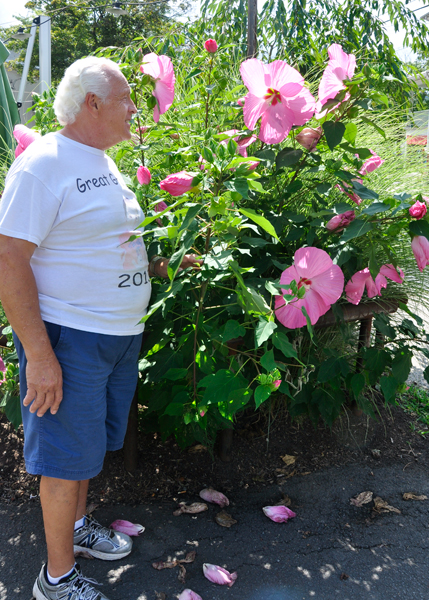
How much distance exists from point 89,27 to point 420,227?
2246cm

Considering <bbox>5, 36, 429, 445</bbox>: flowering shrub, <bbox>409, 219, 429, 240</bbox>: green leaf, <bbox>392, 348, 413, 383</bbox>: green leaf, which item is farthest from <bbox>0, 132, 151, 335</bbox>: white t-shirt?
<bbox>392, 348, 413, 383</bbox>: green leaf

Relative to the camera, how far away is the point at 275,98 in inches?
56.8

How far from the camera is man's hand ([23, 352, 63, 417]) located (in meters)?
1.25

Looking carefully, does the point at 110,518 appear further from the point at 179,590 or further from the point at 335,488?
the point at 335,488

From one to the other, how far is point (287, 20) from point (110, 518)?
4537mm

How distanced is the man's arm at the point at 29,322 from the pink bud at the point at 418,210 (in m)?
1.01

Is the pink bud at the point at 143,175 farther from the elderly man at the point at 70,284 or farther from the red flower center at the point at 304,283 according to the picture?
the red flower center at the point at 304,283

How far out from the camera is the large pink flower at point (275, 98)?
1397 mm

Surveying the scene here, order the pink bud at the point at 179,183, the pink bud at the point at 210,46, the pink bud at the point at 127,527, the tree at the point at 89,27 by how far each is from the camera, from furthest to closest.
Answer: the tree at the point at 89,27 → the pink bud at the point at 127,527 → the pink bud at the point at 210,46 → the pink bud at the point at 179,183

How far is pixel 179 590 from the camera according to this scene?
5.02 ft

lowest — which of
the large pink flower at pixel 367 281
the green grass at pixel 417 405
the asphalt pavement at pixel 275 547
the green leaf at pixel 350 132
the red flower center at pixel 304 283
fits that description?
the green grass at pixel 417 405

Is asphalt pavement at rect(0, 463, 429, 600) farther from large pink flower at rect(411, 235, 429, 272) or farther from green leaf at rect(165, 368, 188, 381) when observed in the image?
large pink flower at rect(411, 235, 429, 272)

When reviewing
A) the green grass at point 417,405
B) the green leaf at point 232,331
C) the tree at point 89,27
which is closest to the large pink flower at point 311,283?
the green leaf at point 232,331

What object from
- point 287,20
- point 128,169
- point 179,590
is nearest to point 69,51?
point 287,20
